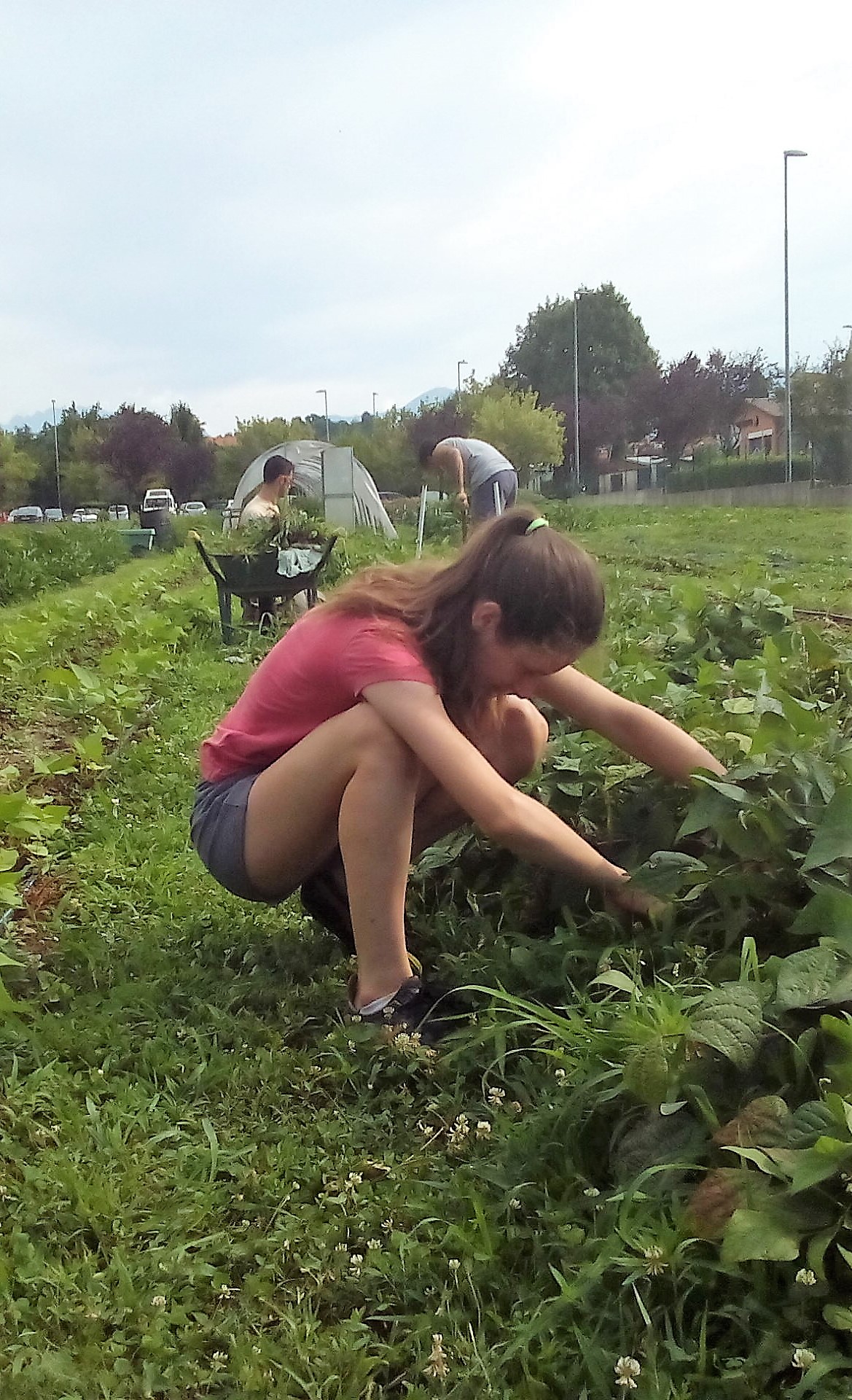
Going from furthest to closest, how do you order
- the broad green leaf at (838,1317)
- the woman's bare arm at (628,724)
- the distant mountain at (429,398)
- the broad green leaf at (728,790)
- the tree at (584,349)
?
the distant mountain at (429,398), the tree at (584,349), the woman's bare arm at (628,724), the broad green leaf at (728,790), the broad green leaf at (838,1317)

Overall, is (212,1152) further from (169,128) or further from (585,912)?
(169,128)

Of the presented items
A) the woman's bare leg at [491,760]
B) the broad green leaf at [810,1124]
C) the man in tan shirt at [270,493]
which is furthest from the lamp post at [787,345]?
the man in tan shirt at [270,493]

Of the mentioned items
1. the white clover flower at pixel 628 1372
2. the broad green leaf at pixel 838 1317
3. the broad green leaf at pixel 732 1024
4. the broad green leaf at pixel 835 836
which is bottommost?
the white clover flower at pixel 628 1372

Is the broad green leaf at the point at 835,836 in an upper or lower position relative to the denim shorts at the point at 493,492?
lower

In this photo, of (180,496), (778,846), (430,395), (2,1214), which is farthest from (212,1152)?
(180,496)

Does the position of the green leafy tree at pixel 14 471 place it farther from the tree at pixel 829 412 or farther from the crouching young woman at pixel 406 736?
the tree at pixel 829 412

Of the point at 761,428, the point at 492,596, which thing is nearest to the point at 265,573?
the point at 761,428

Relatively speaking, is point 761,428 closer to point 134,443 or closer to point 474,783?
point 474,783

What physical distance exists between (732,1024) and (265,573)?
3703mm

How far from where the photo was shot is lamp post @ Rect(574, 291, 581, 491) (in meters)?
2.31

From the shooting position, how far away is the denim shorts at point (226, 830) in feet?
4.56

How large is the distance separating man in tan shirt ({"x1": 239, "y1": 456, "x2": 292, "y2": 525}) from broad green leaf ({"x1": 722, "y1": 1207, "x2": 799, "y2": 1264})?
129 inches

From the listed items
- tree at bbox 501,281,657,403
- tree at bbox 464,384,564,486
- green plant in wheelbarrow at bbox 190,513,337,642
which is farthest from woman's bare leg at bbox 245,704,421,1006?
green plant in wheelbarrow at bbox 190,513,337,642

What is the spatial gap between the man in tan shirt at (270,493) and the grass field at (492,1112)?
216 centimetres
